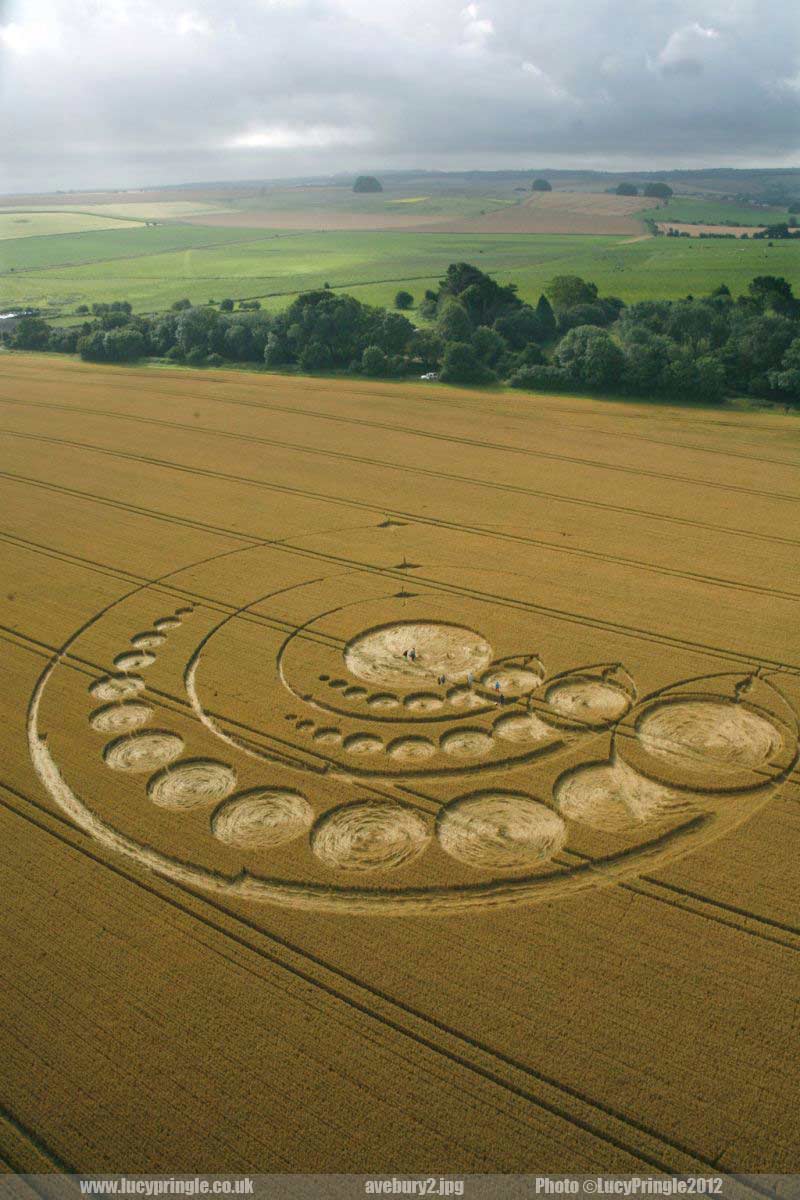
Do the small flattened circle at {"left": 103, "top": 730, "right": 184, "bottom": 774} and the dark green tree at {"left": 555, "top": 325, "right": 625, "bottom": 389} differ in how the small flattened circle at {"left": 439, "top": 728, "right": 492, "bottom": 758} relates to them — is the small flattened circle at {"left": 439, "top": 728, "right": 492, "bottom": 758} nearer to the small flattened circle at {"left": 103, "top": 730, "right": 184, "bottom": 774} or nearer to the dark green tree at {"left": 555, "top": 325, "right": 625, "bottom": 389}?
the small flattened circle at {"left": 103, "top": 730, "right": 184, "bottom": 774}

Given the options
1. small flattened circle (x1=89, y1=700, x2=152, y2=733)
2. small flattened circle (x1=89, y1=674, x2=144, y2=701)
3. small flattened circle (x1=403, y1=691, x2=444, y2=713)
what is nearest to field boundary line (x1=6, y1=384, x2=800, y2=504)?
small flattened circle (x1=403, y1=691, x2=444, y2=713)

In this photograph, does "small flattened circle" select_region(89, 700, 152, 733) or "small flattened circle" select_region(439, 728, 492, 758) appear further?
"small flattened circle" select_region(89, 700, 152, 733)

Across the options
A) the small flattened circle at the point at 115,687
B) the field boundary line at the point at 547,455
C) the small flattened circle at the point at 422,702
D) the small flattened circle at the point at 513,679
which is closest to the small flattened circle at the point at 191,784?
the small flattened circle at the point at 115,687

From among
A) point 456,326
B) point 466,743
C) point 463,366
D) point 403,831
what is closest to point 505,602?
point 466,743

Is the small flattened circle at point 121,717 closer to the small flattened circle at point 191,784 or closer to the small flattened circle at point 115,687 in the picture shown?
the small flattened circle at point 115,687

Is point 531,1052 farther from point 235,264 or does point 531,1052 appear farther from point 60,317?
point 235,264

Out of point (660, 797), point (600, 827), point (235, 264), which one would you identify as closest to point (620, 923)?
point (600, 827)
